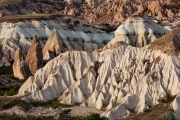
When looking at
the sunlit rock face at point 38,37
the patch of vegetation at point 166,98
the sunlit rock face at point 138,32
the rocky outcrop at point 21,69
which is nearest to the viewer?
the patch of vegetation at point 166,98

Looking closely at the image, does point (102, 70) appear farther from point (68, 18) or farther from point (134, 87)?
point (68, 18)

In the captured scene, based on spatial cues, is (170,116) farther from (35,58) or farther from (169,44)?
(35,58)

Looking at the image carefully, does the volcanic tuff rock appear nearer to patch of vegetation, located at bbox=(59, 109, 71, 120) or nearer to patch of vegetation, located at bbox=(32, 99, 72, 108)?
patch of vegetation, located at bbox=(32, 99, 72, 108)

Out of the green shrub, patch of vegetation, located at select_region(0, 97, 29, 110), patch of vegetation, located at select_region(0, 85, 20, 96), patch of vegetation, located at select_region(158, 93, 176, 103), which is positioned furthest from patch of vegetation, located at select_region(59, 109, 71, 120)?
patch of vegetation, located at select_region(0, 85, 20, 96)

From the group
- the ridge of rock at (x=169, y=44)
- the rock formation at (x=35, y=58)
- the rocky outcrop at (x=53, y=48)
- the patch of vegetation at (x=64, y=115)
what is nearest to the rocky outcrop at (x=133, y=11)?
the rocky outcrop at (x=53, y=48)

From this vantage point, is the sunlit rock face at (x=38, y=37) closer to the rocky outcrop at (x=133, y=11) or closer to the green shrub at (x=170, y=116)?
the green shrub at (x=170, y=116)

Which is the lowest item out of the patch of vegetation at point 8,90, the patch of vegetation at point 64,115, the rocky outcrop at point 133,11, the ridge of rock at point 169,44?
the rocky outcrop at point 133,11

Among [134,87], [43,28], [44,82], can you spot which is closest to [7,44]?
[43,28]

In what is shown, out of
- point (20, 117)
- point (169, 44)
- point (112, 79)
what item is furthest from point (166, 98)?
point (20, 117)
